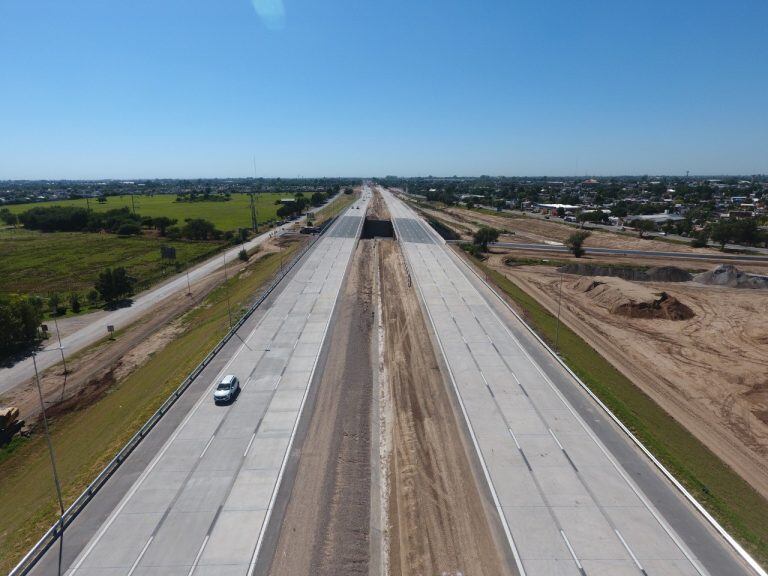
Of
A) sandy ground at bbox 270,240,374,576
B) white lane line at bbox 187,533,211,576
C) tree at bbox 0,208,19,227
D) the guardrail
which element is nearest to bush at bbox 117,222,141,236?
tree at bbox 0,208,19,227

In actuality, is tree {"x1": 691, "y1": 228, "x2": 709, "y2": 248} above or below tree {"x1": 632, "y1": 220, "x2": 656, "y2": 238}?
below

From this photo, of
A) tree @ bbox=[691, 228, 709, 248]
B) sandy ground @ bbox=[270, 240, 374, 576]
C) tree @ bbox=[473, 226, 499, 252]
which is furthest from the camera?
tree @ bbox=[691, 228, 709, 248]

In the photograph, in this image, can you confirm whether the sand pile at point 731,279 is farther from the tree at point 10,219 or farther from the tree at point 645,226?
the tree at point 10,219

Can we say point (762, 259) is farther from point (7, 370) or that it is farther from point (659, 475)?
point (7, 370)

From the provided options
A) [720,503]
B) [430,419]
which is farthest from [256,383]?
[720,503]

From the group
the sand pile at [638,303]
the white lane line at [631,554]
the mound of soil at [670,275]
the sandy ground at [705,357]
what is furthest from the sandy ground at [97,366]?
the mound of soil at [670,275]

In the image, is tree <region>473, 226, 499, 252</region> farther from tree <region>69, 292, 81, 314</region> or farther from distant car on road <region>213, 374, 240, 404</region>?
tree <region>69, 292, 81, 314</region>
